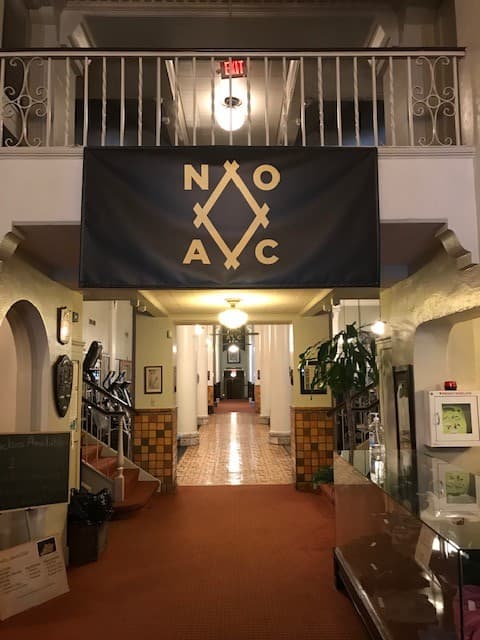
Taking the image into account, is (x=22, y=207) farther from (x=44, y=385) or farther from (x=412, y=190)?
(x=412, y=190)

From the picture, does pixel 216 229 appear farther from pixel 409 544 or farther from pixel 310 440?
pixel 310 440

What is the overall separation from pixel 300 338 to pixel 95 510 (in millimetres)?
4420

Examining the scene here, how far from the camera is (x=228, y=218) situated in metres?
3.15

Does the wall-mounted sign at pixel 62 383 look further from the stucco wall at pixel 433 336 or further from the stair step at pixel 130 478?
the stucco wall at pixel 433 336

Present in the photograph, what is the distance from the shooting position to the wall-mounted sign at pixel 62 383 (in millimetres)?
4625

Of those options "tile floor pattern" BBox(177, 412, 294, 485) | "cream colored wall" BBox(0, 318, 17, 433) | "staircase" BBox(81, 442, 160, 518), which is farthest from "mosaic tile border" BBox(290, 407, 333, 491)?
"cream colored wall" BBox(0, 318, 17, 433)

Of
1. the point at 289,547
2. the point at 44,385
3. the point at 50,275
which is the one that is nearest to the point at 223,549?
the point at 289,547

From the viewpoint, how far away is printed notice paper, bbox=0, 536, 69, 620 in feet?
12.5

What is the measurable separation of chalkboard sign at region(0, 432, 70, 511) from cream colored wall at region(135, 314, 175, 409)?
160 inches

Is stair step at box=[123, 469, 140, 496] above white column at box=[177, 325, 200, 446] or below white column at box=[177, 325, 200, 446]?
below

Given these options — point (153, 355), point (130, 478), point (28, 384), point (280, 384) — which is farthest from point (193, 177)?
point (280, 384)

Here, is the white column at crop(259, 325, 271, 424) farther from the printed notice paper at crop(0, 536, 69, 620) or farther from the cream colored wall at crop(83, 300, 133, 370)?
the printed notice paper at crop(0, 536, 69, 620)

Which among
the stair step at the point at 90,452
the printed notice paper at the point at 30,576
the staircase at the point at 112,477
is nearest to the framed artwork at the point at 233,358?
the staircase at the point at 112,477

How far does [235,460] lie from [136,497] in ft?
11.4
